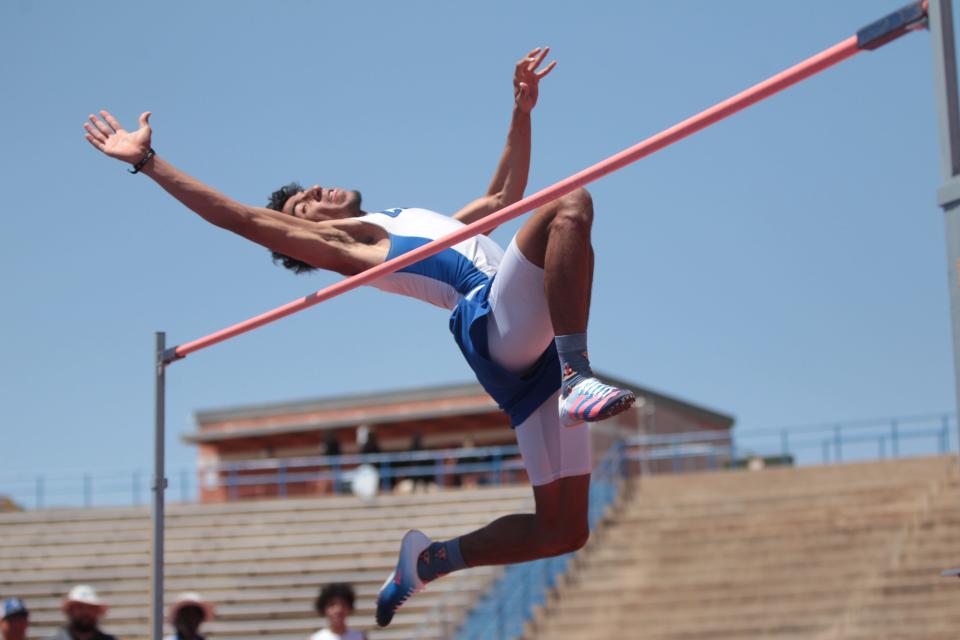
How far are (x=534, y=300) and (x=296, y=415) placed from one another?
66.4ft

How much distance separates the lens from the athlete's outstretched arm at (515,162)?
4945 millimetres

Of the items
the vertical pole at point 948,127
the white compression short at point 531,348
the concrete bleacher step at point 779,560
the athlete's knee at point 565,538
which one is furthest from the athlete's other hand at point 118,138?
Answer: the concrete bleacher step at point 779,560

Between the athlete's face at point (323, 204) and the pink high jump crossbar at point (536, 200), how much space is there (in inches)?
15.0

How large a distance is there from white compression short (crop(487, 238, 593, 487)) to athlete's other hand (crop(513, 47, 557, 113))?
1.02 meters

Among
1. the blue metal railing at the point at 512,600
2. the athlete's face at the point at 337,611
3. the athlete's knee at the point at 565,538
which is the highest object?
the athlete's knee at the point at 565,538

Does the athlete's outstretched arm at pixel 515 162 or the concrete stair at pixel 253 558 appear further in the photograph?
the concrete stair at pixel 253 558

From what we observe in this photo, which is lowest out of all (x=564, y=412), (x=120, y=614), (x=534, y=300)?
(x=120, y=614)

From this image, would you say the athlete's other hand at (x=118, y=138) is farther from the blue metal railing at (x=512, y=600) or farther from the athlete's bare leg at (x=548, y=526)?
the blue metal railing at (x=512, y=600)

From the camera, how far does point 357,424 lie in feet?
76.1

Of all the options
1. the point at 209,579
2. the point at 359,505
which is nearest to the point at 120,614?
the point at 209,579

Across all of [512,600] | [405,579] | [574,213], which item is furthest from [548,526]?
[512,600]

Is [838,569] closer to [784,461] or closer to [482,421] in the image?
[784,461]

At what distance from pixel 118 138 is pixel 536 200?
1557mm

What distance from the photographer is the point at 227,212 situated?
4352 millimetres
